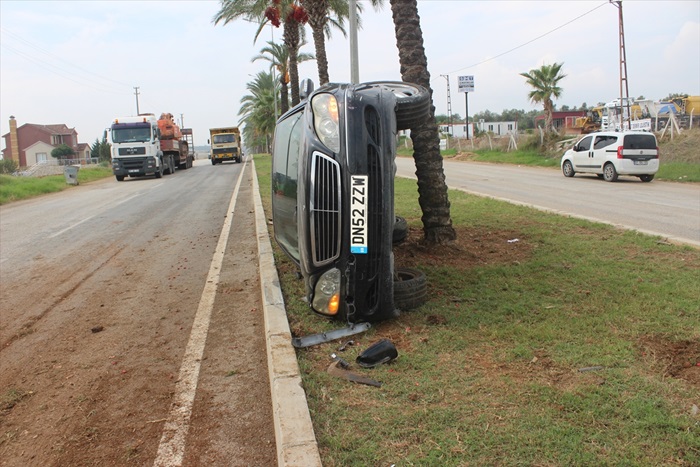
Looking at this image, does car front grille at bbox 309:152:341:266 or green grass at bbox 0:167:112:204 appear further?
green grass at bbox 0:167:112:204

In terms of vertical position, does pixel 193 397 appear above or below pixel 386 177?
below

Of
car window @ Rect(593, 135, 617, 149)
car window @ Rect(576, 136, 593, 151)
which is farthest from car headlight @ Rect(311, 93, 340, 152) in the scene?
car window @ Rect(576, 136, 593, 151)

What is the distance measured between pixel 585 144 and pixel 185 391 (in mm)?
19885

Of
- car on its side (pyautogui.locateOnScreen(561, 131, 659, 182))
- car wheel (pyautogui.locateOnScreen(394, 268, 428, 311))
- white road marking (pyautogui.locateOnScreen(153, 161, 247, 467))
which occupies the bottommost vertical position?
white road marking (pyautogui.locateOnScreen(153, 161, 247, 467))

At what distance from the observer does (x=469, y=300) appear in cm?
493

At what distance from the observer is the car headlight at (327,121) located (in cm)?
407

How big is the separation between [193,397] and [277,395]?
2.41 feet

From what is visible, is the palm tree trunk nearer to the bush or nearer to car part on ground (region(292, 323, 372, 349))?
car part on ground (region(292, 323, 372, 349))

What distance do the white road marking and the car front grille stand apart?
4.29 feet

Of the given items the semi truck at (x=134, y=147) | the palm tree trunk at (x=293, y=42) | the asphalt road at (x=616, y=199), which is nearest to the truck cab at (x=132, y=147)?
the semi truck at (x=134, y=147)

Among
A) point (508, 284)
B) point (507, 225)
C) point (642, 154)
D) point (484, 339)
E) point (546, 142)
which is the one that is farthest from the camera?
point (546, 142)

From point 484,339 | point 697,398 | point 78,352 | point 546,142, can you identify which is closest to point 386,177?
point 484,339

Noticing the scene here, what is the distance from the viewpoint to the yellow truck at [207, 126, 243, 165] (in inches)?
1874

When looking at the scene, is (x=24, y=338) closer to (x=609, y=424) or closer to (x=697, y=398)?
(x=609, y=424)
